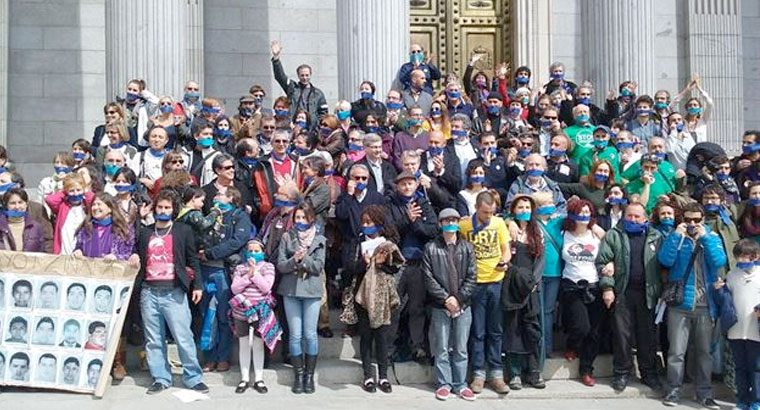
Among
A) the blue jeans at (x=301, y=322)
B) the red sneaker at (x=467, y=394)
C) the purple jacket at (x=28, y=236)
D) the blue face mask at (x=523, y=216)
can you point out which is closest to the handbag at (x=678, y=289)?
the blue face mask at (x=523, y=216)

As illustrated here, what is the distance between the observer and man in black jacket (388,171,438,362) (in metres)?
9.83

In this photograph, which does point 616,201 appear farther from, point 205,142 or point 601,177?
point 205,142

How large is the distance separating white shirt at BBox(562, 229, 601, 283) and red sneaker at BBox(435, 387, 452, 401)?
1.81 metres

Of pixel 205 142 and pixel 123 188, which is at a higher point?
pixel 205 142

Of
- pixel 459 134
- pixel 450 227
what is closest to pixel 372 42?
pixel 459 134

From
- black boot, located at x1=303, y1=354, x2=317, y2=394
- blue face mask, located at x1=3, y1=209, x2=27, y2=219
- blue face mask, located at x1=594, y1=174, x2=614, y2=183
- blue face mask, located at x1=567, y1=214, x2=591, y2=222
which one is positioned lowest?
black boot, located at x1=303, y1=354, x2=317, y2=394

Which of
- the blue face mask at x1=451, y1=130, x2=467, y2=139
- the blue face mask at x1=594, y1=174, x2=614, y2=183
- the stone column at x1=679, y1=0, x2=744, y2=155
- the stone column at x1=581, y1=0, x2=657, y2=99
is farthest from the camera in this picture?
the stone column at x1=679, y1=0, x2=744, y2=155

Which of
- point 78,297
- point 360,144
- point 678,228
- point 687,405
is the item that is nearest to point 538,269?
point 678,228

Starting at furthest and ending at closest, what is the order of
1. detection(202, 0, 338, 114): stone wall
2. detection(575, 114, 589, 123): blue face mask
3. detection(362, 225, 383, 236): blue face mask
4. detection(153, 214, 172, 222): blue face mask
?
detection(202, 0, 338, 114): stone wall, detection(575, 114, 589, 123): blue face mask, detection(362, 225, 383, 236): blue face mask, detection(153, 214, 172, 222): blue face mask

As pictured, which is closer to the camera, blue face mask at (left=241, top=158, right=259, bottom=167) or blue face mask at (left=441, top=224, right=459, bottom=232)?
blue face mask at (left=441, top=224, right=459, bottom=232)

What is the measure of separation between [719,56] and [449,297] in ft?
33.5

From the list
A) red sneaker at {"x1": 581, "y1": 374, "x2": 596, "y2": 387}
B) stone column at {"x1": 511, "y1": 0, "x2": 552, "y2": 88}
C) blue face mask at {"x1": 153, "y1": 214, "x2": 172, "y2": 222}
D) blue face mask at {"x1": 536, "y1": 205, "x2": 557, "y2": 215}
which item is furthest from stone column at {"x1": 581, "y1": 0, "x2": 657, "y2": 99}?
blue face mask at {"x1": 153, "y1": 214, "x2": 172, "y2": 222}

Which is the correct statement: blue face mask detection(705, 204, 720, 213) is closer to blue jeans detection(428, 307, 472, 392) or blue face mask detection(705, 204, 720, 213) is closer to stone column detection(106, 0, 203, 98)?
blue jeans detection(428, 307, 472, 392)

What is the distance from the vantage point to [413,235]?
10.1 meters
